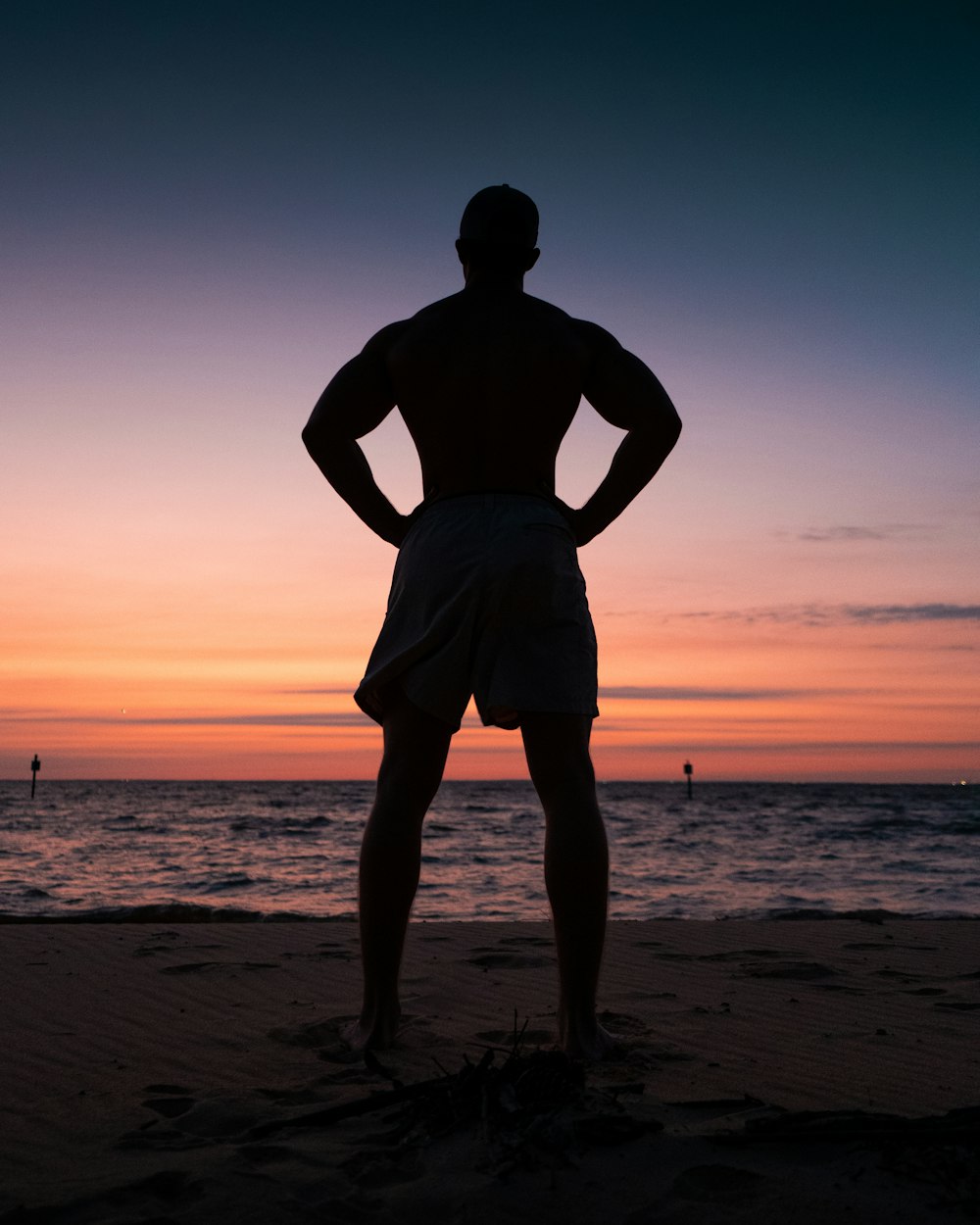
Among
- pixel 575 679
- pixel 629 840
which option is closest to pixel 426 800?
pixel 575 679

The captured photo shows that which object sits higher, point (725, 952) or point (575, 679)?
point (575, 679)

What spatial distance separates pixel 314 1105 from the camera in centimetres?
228

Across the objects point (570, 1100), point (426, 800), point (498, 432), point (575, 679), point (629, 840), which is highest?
point (498, 432)

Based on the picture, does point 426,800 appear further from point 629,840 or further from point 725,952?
point 629,840

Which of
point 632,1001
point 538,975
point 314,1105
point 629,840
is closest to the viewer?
point 314,1105

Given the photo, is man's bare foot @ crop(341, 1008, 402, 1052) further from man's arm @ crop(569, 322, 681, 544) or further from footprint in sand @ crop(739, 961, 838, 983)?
footprint in sand @ crop(739, 961, 838, 983)

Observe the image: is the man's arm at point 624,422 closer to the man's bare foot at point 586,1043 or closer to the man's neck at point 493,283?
the man's neck at point 493,283

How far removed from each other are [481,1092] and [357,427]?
6.18 ft

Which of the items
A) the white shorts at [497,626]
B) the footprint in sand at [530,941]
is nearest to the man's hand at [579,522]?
the white shorts at [497,626]

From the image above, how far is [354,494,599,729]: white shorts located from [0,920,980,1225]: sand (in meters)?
0.92

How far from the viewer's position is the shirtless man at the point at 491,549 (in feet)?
8.82

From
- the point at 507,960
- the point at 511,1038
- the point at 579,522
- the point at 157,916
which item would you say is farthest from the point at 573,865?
the point at 157,916

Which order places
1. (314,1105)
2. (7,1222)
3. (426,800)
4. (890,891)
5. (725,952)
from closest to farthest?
1. (7,1222)
2. (314,1105)
3. (426,800)
4. (725,952)
5. (890,891)

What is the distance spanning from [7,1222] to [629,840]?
2049 centimetres
